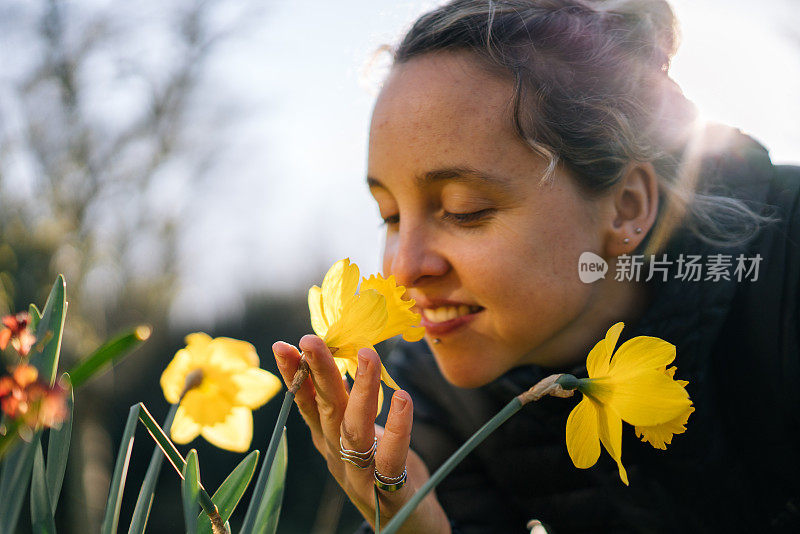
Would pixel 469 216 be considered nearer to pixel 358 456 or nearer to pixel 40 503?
pixel 358 456

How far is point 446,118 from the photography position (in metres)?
0.91

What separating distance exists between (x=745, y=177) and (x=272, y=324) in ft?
7.95

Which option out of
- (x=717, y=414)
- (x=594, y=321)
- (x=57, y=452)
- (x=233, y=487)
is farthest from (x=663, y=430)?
(x=717, y=414)

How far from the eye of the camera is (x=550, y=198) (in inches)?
38.4

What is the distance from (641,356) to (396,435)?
0.23 m

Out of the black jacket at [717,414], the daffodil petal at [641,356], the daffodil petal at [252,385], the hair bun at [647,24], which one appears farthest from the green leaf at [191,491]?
the hair bun at [647,24]

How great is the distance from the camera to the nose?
2.93 ft

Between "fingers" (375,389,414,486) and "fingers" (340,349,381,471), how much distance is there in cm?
2

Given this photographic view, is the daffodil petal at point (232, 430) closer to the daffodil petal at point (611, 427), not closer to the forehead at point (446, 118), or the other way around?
the daffodil petal at point (611, 427)

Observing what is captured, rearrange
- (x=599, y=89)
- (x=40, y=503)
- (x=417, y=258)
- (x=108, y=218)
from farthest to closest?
(x=108, y=218) < (x=599, y=89) < (x=417, y=258) < (x=40, y=503)

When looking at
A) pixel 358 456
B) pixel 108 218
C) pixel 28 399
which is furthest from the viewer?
pixel 108 218

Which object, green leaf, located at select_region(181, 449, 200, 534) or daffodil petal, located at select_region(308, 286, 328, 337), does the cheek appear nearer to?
daffodil petal, located at select_region(308, 286, 328, 337)

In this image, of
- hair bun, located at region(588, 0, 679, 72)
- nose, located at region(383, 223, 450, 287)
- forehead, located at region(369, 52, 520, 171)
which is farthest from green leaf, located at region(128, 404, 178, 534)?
hair bun, located at region(588, 0, 679, 72)

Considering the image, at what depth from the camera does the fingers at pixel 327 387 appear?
1.62 ft
